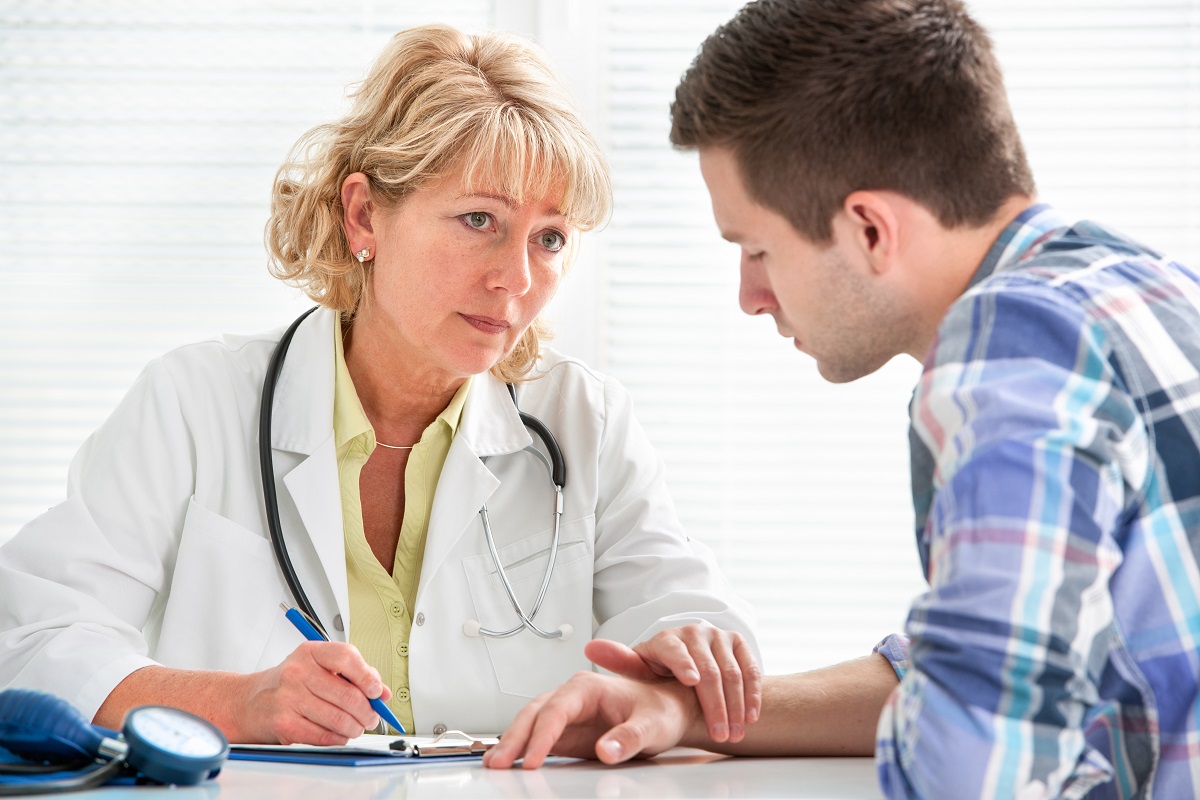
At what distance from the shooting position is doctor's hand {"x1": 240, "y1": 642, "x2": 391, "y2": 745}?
1165mm

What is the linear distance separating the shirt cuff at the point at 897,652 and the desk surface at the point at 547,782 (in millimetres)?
146

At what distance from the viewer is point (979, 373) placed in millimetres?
778

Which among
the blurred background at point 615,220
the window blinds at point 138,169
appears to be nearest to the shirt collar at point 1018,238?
the blurred background at point 615,220

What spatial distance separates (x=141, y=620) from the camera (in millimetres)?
1584

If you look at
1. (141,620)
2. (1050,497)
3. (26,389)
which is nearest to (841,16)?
(1050,497)

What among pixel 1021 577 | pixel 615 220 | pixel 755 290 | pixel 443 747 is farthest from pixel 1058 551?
pixel 615 220

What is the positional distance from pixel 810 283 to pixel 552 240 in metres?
0.79

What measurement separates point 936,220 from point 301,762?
0.77 metres

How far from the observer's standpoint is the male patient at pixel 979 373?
73 centimetres

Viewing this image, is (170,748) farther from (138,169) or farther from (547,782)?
(138,169)

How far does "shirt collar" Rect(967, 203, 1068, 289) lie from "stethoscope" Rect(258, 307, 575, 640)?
0.86 m

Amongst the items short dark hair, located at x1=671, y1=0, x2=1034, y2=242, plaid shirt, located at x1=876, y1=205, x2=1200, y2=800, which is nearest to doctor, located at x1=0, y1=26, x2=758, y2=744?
short dark hair, located at x1=671, y1=0, x2=1034, y2=242

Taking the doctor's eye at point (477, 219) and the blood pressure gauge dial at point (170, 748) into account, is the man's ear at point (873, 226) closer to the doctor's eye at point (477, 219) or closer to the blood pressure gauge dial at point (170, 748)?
the blood pressure gauge dial at point (170, 748)

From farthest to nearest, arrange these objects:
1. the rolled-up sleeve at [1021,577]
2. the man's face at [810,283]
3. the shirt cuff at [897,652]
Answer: the shirt cuff at [897,652]
the man's face at [810,283]
the rolled-up sleeve at [1021,577]
